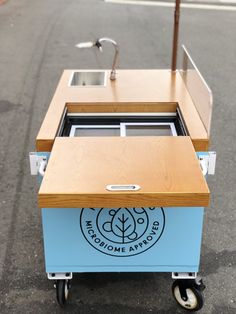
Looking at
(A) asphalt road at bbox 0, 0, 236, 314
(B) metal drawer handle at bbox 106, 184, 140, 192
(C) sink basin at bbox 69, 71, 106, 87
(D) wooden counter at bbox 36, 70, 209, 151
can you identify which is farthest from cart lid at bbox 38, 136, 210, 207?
(C) sink basin at bbox 69, 71, 106, 87

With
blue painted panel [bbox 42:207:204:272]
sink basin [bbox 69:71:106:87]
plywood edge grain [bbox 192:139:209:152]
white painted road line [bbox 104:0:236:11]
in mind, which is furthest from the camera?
white painted road line [bbox 104:0:236:11]

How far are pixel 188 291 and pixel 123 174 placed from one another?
2.80ft

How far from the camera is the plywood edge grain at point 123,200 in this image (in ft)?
6.58

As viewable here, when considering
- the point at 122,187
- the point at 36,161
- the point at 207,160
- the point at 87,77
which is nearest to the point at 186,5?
the point at 87,77

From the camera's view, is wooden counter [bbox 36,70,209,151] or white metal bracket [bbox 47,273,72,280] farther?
wooden counter [bbox 36,70,209,151]

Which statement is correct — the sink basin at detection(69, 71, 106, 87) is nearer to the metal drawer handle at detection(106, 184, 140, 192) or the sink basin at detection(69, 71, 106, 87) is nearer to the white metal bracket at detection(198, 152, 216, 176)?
the white metal bracket at detection(198, 152, 216, 176)

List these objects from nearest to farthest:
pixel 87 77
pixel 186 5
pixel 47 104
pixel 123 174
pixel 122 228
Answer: pixel 123 174 → pixel 122 228 → pixel 87 77 → pixel 47 104 → pixel 186 5

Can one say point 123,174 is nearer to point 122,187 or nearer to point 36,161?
point 122,187

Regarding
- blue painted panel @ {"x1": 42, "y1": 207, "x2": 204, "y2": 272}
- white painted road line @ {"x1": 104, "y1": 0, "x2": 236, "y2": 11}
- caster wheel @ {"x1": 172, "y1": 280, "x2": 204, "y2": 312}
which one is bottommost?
white painted road line @ {"x1": 104, "y1": 0, "x2": 236, "y2": 11}

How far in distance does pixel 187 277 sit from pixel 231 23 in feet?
30.8

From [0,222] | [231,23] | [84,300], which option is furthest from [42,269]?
[231,23]

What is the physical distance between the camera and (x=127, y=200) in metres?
2.01

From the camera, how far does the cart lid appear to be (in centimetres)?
201

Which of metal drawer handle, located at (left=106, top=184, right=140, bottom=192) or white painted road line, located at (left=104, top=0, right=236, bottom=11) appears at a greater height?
metal drawer handle, located at (left=106, top=184, right=140, bottom=192)
